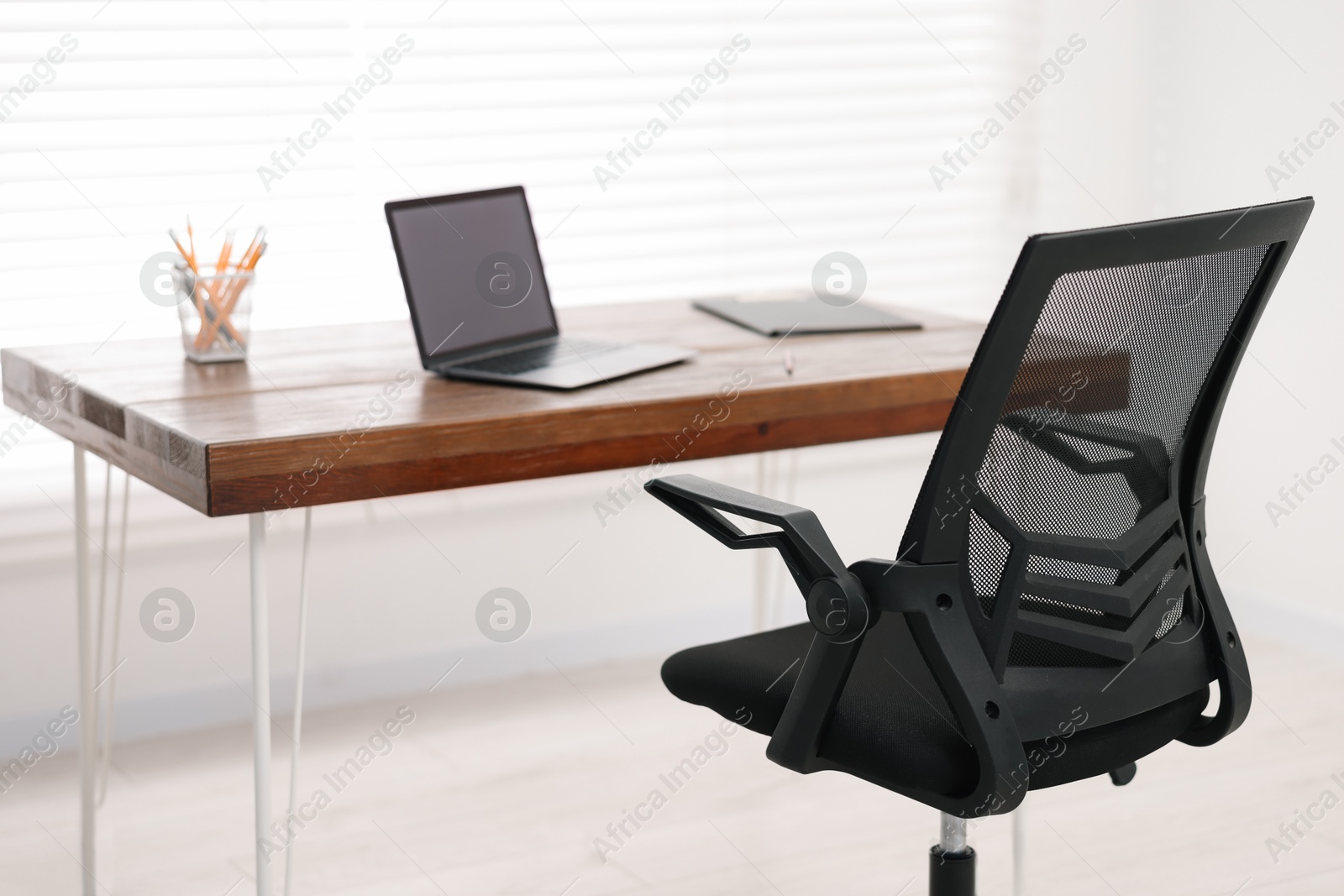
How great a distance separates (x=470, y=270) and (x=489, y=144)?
1004 millimetres

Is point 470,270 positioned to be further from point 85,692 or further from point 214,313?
point 85,692

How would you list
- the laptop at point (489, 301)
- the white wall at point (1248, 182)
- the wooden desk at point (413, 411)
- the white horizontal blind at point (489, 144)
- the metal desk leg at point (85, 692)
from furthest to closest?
the white wall at point (1248, 182) → the white horizontal blind at point (489, 144) → the metal desk leg at point (85, 692) → the laptop at point (489, 301) → the wooden desk at point (413, 411)

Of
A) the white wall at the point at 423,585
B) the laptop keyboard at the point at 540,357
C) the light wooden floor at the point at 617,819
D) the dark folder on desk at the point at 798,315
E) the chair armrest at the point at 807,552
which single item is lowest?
the light wooden floor at the point at 617,819

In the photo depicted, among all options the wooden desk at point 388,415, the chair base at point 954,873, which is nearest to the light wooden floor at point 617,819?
the wooden desk at point 388,415

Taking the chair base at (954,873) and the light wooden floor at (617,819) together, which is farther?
the light wooden floor at (617,819)

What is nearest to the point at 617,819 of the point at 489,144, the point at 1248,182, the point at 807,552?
the point at 807,552

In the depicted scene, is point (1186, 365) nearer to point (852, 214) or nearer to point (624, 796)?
point (624, 796)

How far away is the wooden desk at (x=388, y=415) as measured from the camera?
61.6 inches

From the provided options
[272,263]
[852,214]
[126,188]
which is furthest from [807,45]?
[126,188]

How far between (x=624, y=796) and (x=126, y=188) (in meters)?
1.43

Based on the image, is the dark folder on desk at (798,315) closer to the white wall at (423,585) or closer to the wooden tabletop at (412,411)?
the wooden tabletop at (412,411)

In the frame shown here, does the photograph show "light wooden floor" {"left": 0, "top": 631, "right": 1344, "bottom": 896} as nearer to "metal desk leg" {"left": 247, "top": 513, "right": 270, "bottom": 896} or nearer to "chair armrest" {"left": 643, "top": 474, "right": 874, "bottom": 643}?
"metal desk leg" {"left": 247, "top": 513, "right": 270, "bottom": 896}

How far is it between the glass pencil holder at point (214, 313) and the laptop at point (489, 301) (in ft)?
0.81

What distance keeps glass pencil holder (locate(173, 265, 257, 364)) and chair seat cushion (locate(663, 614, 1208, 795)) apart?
33.2 inches
